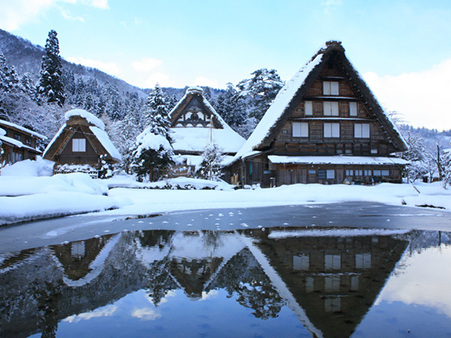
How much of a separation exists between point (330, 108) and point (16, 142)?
93.8 feet

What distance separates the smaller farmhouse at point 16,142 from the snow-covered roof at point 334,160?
23.0m

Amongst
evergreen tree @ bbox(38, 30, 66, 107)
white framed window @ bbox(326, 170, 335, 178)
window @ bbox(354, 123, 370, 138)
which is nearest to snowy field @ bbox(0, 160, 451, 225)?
white framed window @ bbox(326, 170, 335, 178)

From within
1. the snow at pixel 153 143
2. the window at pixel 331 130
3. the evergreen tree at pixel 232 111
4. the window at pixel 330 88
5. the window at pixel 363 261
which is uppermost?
the evergreen tree at pixel 232 111

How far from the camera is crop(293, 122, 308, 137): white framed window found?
25188 millimetres

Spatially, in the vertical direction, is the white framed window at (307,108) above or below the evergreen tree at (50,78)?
below

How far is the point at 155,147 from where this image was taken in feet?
70.2

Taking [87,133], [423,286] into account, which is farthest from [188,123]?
[423,286]

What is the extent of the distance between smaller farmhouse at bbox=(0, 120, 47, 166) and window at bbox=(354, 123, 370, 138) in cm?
2952

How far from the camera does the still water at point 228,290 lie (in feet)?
7.32

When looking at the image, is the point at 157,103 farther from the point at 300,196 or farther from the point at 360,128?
the point at 360,128

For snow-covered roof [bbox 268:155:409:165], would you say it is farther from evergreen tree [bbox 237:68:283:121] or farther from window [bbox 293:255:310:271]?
window [bbox 293:255:310:271]

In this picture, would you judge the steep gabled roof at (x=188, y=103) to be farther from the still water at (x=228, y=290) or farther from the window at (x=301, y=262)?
the window at (x=301, y=262)

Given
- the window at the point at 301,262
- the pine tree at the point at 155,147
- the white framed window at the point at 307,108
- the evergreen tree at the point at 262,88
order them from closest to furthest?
the window at the point at 301,262, the pine tree at the point at 155,147, the white framed window at the point at 307,108, the evergreen tree at the point at 262,88

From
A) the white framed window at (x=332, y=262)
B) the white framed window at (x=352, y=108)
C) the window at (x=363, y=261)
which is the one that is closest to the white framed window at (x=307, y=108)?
the white framed window at (x=352, y=108)
